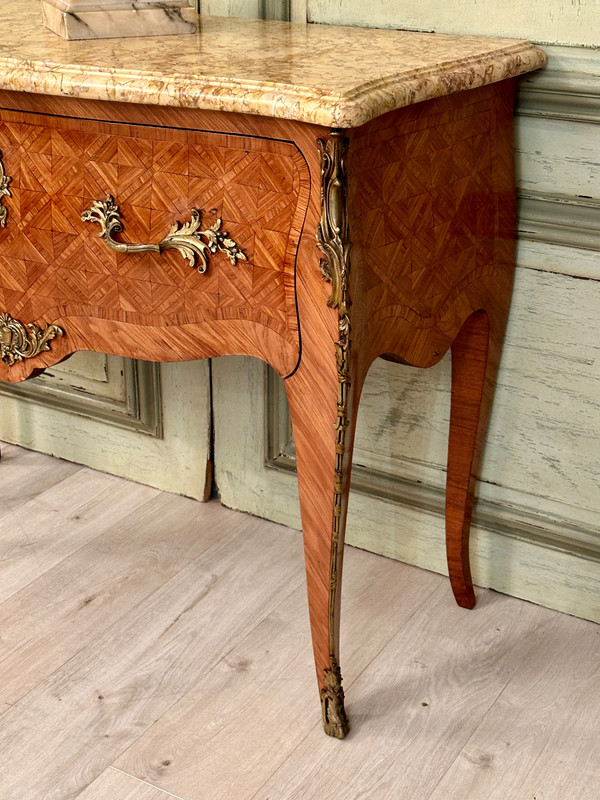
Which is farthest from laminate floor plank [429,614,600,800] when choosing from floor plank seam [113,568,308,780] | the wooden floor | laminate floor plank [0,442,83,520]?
laminate floor plank [0,442,83,520]

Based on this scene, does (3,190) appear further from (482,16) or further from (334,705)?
(334,705)

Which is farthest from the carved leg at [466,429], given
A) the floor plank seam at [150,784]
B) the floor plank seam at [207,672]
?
the floor plank seam at [150,784]

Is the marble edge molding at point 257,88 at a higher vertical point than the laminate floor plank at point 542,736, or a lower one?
higher

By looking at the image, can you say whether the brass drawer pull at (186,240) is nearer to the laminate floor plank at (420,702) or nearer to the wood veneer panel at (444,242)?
the wood veneer panel at (444,242)

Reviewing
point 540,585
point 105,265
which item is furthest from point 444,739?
point 105,265

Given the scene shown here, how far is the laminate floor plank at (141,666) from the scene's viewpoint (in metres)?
1.29

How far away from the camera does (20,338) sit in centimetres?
135

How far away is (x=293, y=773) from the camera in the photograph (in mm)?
1276

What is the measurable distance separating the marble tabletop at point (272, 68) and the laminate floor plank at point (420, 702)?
846mm

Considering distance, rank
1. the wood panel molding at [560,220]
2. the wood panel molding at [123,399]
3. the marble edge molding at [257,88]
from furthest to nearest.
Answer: the wood panel molding at [123,399] → the wood panel molding at [560,220] → the marble edge molding at [257,88]

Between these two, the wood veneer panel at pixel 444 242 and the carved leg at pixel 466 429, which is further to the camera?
the carved leg at pixel 466 429

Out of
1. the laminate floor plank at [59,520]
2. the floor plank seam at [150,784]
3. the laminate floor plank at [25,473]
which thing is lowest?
the laminate floor plank at [25,473]

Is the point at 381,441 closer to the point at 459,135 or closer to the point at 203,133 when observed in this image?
the point at 459,135

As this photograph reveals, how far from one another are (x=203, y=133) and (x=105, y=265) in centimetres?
23
